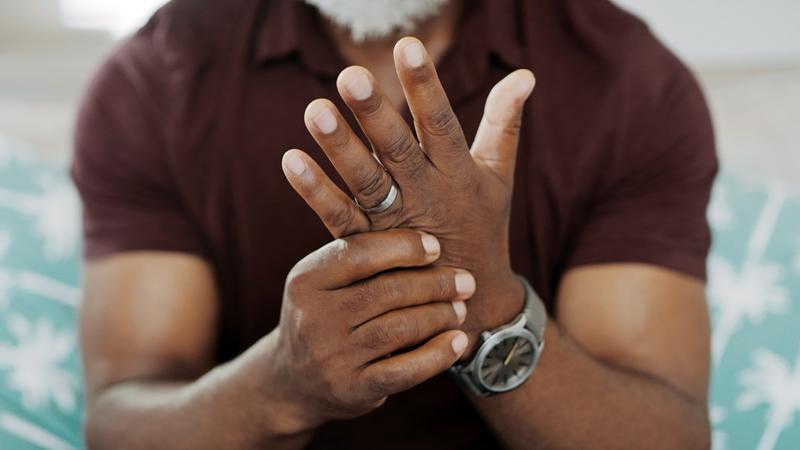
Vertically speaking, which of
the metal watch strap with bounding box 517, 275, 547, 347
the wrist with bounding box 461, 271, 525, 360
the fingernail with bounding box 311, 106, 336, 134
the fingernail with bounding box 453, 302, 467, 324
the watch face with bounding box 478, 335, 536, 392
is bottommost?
the watch face with bounding box 478, 335, 536, 392

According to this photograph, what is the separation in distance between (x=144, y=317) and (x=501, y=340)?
0.47 meters

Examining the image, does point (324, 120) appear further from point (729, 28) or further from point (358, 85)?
point (729, 28)

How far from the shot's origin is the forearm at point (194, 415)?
0.88 m

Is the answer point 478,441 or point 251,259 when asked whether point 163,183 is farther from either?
point 478,441

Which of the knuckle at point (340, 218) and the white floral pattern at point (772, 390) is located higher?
the knuckle at point (340, 218)

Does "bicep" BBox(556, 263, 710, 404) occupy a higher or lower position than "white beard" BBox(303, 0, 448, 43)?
lower

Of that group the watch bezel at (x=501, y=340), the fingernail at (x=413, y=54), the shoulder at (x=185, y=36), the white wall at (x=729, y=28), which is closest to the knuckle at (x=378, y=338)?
the watch bezel at (x=501, y=340)

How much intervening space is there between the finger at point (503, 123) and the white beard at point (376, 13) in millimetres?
286

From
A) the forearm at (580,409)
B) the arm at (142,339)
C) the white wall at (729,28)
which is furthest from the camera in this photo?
the white wall at (729,28)

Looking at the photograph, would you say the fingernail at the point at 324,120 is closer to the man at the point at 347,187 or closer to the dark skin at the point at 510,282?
the dark skin at the point at 510,282

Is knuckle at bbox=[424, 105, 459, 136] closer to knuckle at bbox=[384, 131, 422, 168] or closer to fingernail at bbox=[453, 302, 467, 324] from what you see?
knuckle at bbox=[384, 131, 422, 168]

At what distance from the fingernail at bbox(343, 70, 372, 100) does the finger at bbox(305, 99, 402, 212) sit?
22mm

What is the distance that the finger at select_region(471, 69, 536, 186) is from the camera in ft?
2.43

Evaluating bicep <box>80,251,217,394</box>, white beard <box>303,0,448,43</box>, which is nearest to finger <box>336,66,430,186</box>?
white beard <box>303,0,448,43</box>
